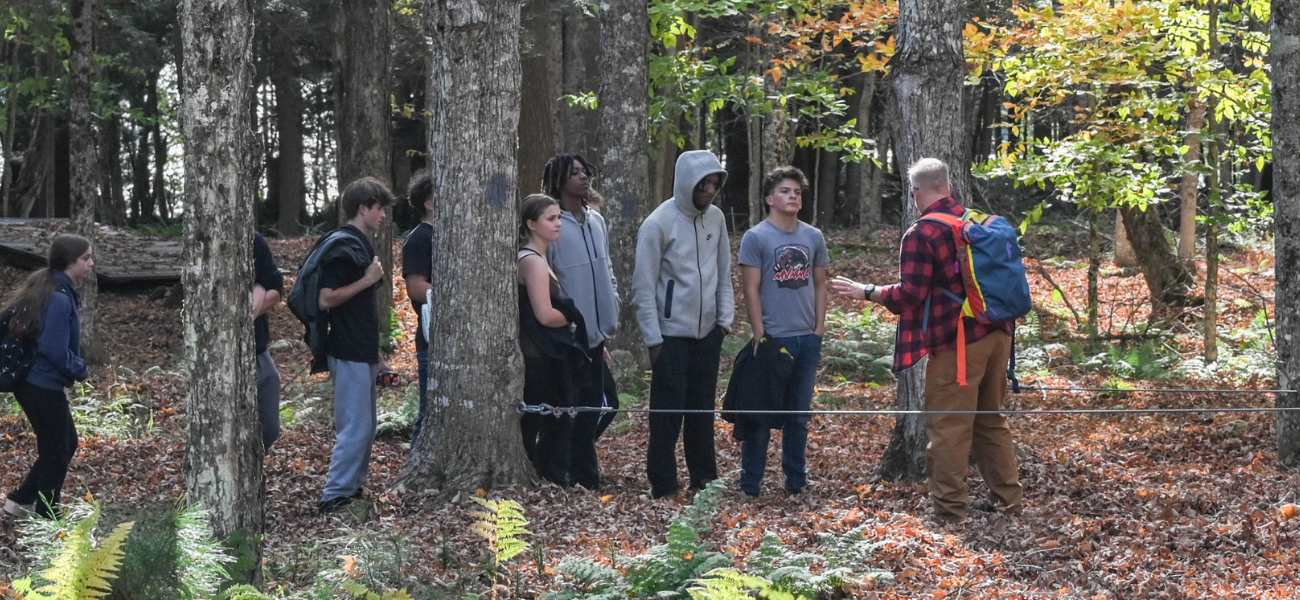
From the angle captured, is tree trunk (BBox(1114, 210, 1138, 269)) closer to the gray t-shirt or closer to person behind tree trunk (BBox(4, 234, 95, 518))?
the gray t-shirt

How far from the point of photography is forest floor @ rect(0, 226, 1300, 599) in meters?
5.29

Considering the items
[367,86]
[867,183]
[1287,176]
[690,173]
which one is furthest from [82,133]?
[867,183]

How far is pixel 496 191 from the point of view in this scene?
6.66 meters

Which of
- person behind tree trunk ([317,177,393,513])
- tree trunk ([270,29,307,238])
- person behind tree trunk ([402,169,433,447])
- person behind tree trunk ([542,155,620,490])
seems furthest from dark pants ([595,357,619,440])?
tree trunk ([270,29,307,238])

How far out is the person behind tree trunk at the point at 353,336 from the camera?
6.62 metres

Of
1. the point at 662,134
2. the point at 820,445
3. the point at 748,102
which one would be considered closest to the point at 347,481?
the point at 820,445

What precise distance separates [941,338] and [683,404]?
1.66 metres

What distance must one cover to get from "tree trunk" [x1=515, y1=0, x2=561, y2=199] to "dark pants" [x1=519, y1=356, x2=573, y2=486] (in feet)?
26.9

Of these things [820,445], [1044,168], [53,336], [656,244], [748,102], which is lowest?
[820,445]

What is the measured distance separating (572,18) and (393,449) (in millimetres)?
9658

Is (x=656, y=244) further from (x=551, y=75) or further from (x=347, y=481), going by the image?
(x=551, y=75)

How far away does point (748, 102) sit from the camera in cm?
1689

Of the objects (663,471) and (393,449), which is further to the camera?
(393,449)

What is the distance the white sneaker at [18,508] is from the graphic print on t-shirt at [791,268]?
4.50 metres
